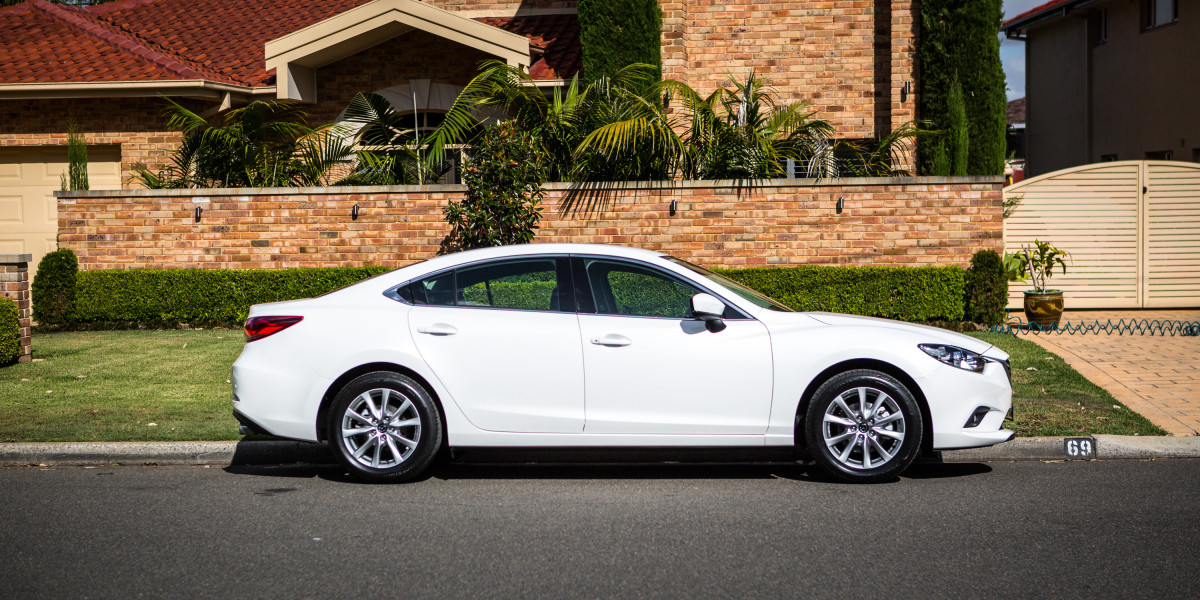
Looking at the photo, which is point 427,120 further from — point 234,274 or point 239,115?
point 234,274

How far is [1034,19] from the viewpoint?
82.4 ft

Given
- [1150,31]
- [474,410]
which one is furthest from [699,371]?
[1150,31]

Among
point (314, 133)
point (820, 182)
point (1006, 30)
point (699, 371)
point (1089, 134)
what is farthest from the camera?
point (1006, 30)

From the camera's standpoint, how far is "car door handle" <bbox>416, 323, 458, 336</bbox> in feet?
21.0

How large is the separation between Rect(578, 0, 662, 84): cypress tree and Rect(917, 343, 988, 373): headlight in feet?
30.8

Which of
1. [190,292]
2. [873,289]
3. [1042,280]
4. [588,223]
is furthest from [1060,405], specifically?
[190,292]

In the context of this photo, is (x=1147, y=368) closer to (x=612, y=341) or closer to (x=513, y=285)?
(x=612, y=341)

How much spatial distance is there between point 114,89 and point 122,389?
8160 millimetres

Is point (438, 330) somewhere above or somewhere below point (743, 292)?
below

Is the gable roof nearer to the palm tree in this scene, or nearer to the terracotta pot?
A: the palm tree

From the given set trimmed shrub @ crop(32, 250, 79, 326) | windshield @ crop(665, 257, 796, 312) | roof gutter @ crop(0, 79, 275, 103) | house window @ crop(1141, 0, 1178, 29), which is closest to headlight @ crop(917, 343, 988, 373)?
windshield @ crop(665, 257, 796, 312)

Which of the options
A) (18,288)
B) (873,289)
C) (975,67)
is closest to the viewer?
(18,288)

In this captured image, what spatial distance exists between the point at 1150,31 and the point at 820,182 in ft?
41.2

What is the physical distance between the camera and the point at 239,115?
1673cm
